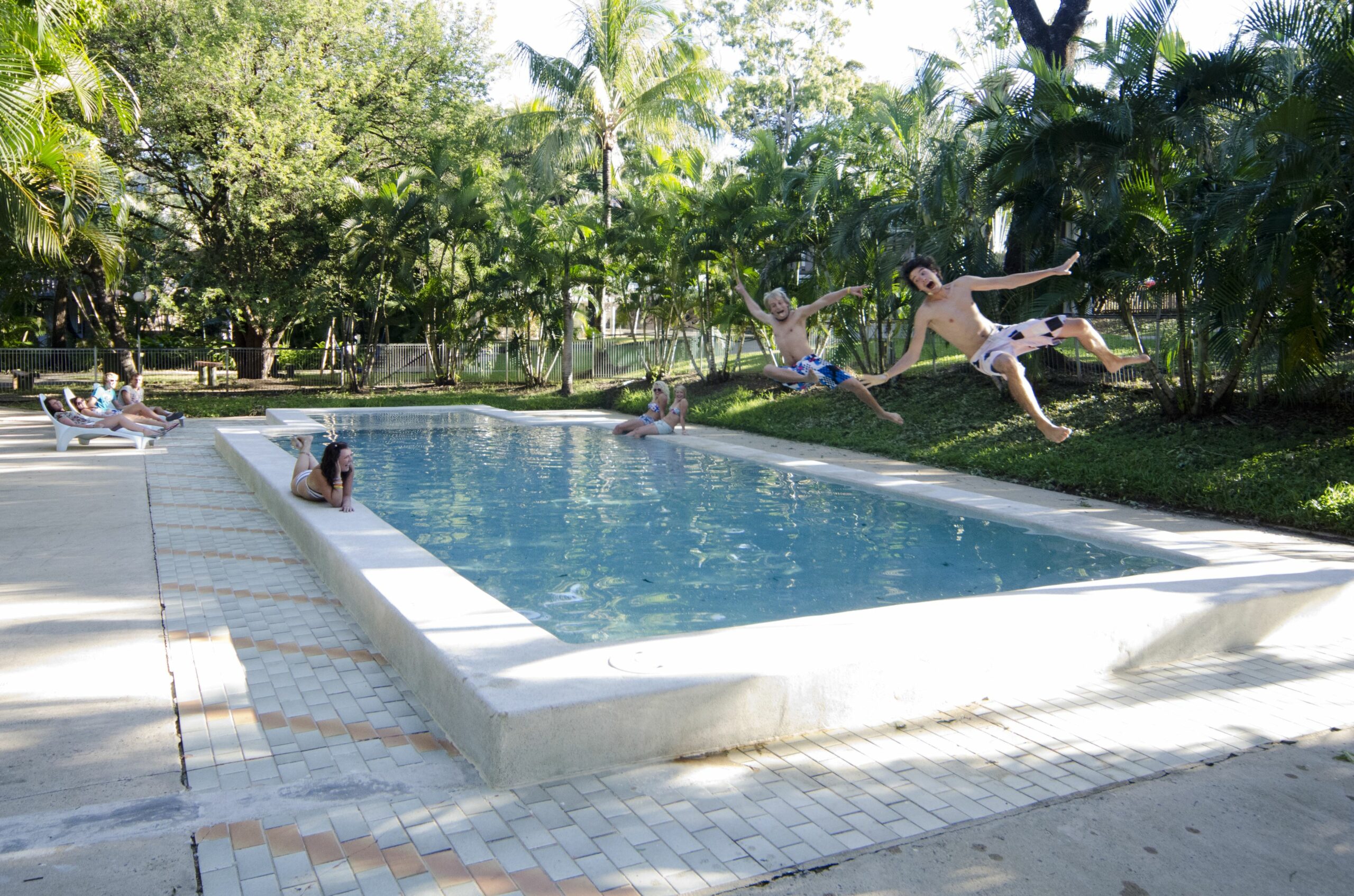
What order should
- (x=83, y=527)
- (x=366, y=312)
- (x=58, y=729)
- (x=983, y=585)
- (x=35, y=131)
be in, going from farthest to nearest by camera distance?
1. (x=366, y=312)
2. (x=35, y=131)
3. (x=83, y=527)
4. (x=983, y=585)
5. (x=58, y=729)

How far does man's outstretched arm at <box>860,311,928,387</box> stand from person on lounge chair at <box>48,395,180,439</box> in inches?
494

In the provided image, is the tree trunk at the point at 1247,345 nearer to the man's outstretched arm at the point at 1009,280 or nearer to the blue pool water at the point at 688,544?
the blue pool water at the point at 688,544

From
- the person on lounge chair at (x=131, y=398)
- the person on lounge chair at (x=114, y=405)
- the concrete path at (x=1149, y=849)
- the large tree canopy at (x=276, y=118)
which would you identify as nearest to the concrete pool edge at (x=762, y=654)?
the concrete path at (x=1149, y=849)

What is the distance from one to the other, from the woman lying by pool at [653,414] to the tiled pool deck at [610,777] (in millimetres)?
11527

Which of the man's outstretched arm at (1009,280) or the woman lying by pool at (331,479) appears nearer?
the man's outstretched arm at (1009,280)

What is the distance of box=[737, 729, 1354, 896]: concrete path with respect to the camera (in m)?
3.22

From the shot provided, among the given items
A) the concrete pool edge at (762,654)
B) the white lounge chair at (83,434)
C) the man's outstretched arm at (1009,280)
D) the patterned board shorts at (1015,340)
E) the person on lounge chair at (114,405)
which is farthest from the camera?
the person on lounge chair at (114,405)

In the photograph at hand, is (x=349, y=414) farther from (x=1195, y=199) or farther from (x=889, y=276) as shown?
(x=1195, y=199)

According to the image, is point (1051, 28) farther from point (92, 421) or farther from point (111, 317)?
point (111, 317)

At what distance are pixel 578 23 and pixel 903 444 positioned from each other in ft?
53.4

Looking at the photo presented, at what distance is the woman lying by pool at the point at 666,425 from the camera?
17266 millimetres

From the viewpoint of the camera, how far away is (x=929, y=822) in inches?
144

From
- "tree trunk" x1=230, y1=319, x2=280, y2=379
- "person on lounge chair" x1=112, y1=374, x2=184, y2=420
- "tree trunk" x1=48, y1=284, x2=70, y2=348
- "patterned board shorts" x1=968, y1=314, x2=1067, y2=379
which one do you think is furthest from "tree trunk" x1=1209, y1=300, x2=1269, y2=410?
"tree trunk" x1=48, y1=284, x2=70, y2=348

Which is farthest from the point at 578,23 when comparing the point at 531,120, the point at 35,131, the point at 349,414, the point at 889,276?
the point at 35,131
